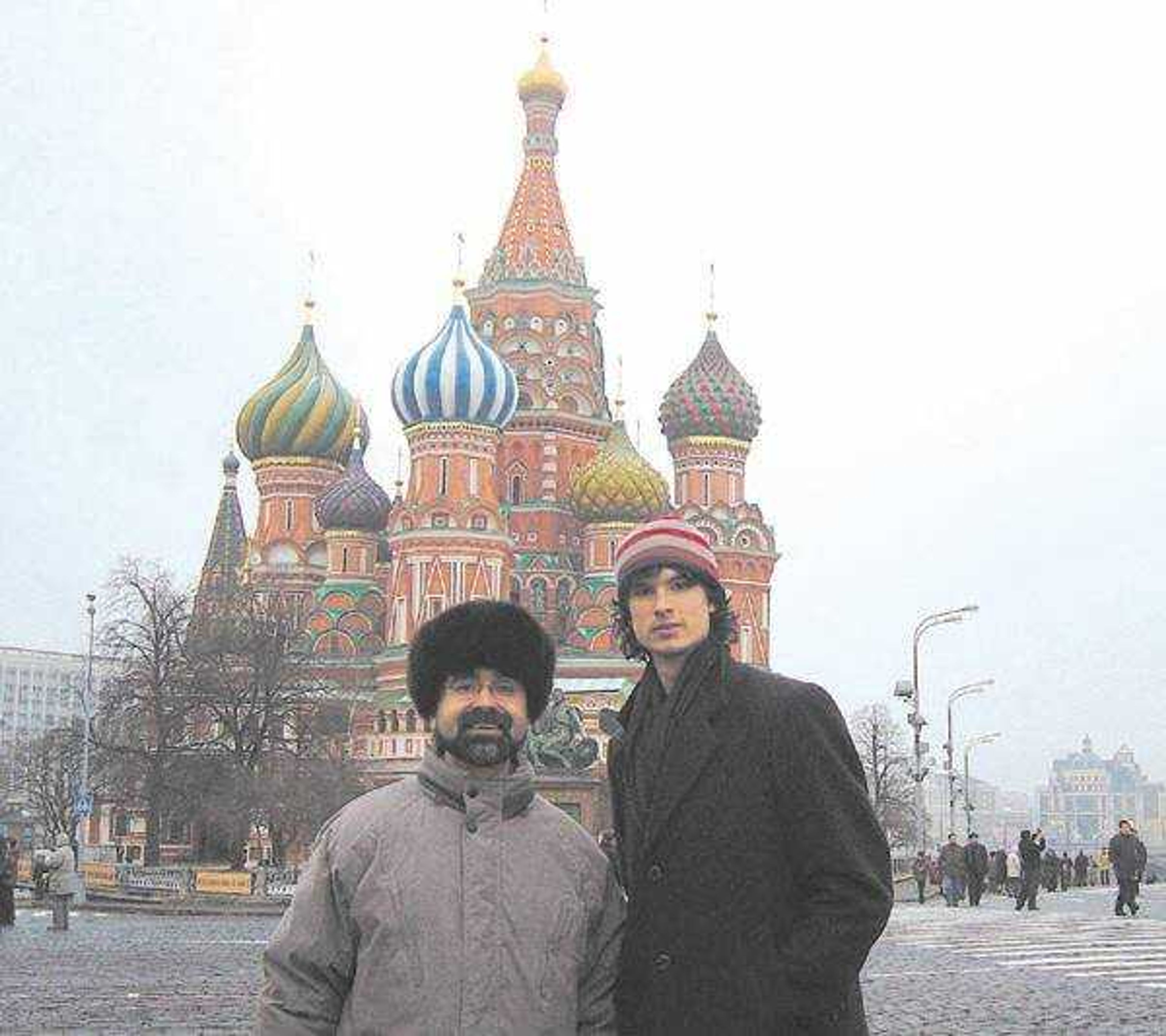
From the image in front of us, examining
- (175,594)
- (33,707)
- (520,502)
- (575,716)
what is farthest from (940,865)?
(33,707)

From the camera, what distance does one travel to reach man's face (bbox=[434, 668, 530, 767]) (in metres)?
4.36

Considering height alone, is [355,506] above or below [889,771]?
above

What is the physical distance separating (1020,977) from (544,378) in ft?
178

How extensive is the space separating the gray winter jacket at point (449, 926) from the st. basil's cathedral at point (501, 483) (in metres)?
51.8

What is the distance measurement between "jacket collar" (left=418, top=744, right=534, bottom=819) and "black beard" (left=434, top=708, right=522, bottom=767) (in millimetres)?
41

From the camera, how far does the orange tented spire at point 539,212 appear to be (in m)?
69.2

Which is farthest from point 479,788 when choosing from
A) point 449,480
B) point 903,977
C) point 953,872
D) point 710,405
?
point 710,405

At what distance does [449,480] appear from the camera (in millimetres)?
59750

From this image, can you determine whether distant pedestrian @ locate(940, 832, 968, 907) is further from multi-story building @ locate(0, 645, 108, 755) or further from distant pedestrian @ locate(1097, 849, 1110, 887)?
multi-story building @ locate(0, 645, 108, 755)

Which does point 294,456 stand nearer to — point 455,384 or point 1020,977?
point 455,384

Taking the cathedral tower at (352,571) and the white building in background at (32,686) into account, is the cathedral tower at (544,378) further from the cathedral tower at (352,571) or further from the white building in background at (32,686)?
the white building in background at (32,686)

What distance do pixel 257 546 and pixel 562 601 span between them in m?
12.9

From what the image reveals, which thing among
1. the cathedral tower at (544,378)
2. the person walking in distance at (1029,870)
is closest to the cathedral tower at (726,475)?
the cathedral tower at (544,378)

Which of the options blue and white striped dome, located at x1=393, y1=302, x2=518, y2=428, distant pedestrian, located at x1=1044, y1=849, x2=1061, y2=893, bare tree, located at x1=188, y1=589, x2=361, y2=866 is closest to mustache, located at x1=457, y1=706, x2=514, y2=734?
bare tree, located at x1=188, y1=589, x2=361, y2=866
